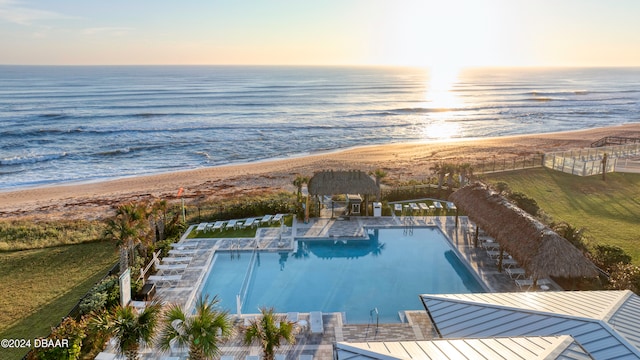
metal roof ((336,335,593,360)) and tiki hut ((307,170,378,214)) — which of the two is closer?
metal roof ((336,335,593,360))

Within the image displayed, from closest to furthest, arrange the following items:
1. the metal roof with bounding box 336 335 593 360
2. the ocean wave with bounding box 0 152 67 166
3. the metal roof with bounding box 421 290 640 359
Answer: the metal roof with bounding box 336 335 593 360, the metal roof with bounding box 421 290 640 359, the ocean wave with bounding box 0 152 67 166

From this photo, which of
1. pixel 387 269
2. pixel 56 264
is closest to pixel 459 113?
pixel 387 269

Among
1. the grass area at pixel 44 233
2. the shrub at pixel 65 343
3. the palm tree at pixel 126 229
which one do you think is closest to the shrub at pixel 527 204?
the palm tree at pixel 126 229

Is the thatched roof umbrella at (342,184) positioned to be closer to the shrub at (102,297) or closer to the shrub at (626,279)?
the shrub at (102,297)

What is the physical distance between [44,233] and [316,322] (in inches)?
577

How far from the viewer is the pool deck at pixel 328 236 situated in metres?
10.6

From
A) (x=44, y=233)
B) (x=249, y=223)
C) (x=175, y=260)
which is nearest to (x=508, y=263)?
(x=249, y=223)

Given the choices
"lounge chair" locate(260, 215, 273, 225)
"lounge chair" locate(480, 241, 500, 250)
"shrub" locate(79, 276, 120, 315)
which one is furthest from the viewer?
"lounge chair" locate(260, 215, 273, 225)

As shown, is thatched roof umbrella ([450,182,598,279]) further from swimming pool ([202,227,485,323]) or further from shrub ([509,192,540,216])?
shrub ([509,192,540,216])

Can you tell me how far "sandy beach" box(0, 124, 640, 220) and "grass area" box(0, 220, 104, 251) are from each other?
2440 millimetres

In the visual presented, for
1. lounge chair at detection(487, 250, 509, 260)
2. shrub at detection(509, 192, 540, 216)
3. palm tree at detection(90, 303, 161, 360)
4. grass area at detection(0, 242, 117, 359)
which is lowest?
grass area at detection(0, 242, 117, 359)

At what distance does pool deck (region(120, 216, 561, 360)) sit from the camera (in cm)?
1059

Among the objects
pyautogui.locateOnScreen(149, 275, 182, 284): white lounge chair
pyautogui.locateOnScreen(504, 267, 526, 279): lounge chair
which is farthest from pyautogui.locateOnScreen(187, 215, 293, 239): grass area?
pyautogui.locateOnScreen(504, 267, 526, 279): lounge chair

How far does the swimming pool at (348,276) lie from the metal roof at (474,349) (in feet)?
18.8
